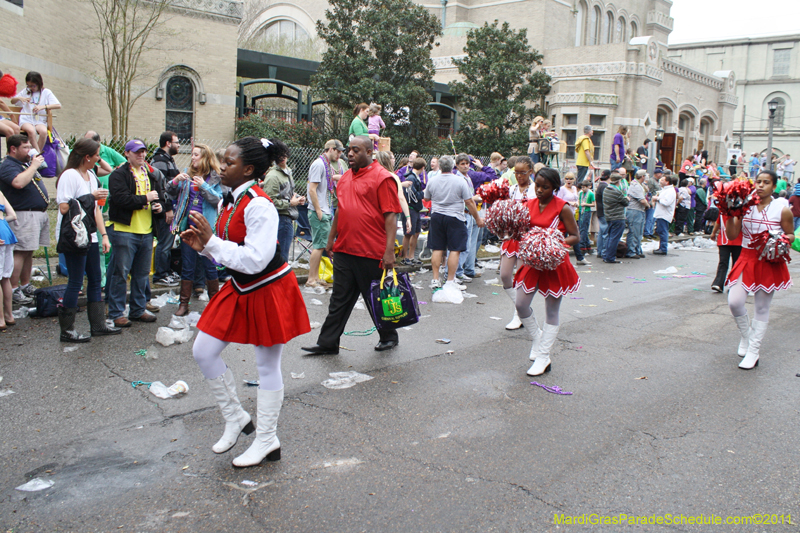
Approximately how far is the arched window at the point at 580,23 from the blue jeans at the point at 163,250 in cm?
3412

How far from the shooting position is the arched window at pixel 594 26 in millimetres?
38500

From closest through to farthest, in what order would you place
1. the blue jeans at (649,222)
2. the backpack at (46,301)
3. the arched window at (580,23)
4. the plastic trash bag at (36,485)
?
the plastic trash bag at (36,485)
the backpack at (46,301)
the blue jeans at (649,222)
the arched window at (580,23)

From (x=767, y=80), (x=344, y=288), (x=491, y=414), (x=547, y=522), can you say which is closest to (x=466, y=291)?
(x=344, y=288)

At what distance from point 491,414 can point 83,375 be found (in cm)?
347

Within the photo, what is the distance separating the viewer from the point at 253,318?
3.67m

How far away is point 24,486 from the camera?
3.48 metres

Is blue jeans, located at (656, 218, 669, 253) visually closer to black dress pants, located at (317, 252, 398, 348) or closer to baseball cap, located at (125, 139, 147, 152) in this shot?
black dress pants, located at (317, 252, 398, 348)

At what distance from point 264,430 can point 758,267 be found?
5059 millimetres

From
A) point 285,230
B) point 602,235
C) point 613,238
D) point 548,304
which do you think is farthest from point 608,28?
point 548,304

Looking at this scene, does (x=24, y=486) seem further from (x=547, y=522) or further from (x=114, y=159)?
(x=114, y=159)

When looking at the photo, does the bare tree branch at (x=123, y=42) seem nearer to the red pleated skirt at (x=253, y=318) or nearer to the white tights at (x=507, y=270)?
the white tights at (x=507, y=270)

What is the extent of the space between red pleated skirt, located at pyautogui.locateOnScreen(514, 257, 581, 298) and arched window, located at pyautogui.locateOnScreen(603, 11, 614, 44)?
38.7 m

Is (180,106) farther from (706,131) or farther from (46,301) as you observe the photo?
(706,131)

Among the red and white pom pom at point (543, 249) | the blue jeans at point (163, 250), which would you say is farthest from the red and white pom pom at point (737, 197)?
the blue jeans at point (163, 250)
